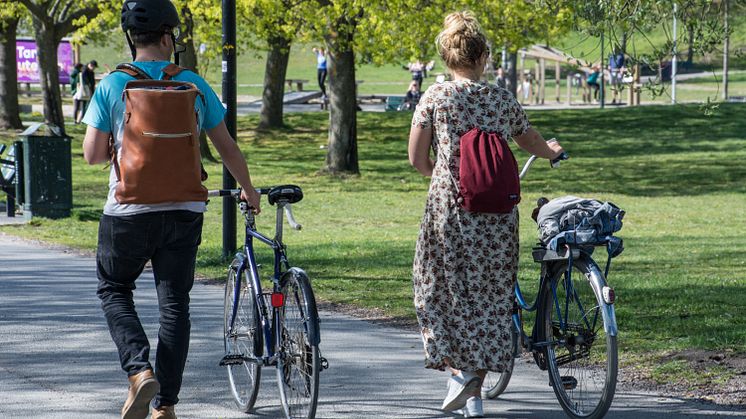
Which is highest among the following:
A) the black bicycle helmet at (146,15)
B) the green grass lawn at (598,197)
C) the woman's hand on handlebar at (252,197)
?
the black bicycle helmet at (146,15)

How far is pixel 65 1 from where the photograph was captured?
29.7 meters

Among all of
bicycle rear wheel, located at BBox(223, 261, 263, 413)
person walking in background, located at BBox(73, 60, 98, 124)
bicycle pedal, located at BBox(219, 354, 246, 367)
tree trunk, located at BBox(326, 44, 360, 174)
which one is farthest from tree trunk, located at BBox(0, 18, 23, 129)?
bicycle pedal, located at BBox(219, 354, 246, 367)

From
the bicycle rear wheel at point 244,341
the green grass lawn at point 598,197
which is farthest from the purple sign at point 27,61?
the bicycle rear wheel at point 244,341

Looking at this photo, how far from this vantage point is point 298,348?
530cm

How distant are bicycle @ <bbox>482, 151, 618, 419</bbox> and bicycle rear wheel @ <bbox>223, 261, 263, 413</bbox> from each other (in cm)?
115

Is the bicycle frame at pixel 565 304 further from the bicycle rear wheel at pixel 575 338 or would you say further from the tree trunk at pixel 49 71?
the tree trunk at pixel 49 71

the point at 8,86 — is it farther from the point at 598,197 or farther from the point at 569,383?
the point at 569,383

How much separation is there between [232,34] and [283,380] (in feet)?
20.0

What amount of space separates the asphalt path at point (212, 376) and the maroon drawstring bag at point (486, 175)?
1.04 meters

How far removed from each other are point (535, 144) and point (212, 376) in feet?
6.98

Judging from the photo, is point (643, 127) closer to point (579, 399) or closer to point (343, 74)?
point (343, 74)

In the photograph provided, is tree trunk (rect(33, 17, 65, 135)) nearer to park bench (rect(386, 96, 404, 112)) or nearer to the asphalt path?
park bench (rect(386, 96, 404, 112))

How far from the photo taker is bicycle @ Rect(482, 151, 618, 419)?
5.40 m

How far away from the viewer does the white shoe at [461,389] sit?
5516 mm
